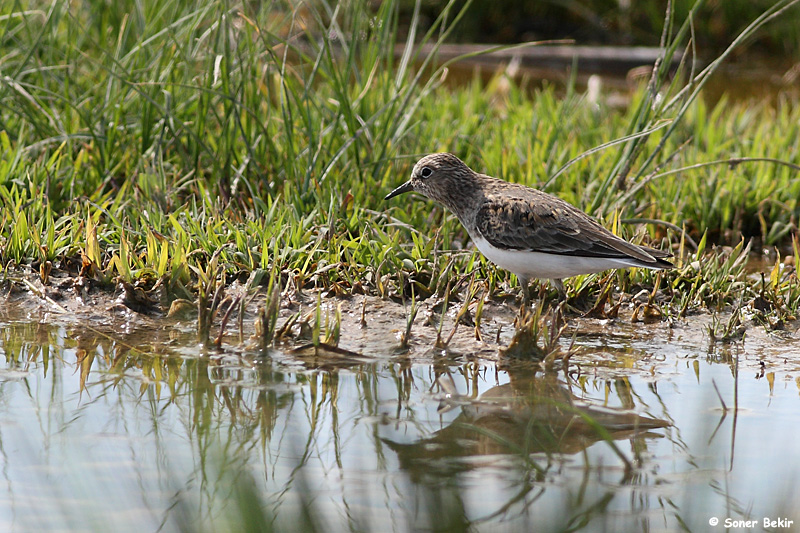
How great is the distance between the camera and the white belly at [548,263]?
4590 mm

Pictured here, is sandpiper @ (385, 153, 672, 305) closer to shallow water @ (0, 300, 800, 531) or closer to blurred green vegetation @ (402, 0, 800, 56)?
shallow water @ (0, 300, 800, 531)

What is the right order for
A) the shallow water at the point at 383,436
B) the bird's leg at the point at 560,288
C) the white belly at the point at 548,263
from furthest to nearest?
the bird's leg at the point at 560,288, the white belly at the point at 548,263, the shallow water at the point at 383,436

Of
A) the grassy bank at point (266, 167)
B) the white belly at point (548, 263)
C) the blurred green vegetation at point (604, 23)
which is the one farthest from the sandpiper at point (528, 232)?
the blurred green vegetation at point (604, 23)

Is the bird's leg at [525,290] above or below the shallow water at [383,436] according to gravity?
above

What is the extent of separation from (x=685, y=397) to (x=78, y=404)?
2482 millimetres

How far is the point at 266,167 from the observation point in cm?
606

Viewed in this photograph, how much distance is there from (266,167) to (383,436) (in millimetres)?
3036

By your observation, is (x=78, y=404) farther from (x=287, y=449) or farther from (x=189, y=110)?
(x=189, y=110)

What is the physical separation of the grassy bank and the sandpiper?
0.96 feet

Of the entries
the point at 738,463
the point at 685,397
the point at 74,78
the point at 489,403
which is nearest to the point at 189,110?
Result: the point at 74,78

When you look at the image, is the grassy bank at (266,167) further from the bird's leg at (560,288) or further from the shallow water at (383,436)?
the shallow water at (383,436)

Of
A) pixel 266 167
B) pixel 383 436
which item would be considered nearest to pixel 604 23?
pixel 266 167

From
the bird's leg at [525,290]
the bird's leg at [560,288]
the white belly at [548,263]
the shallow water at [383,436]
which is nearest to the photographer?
the shallow water at [383,436]

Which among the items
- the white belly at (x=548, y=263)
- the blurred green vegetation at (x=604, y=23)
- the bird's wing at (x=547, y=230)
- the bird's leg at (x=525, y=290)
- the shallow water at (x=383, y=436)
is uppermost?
the blurred green vegetation at (x=604, y=23)
